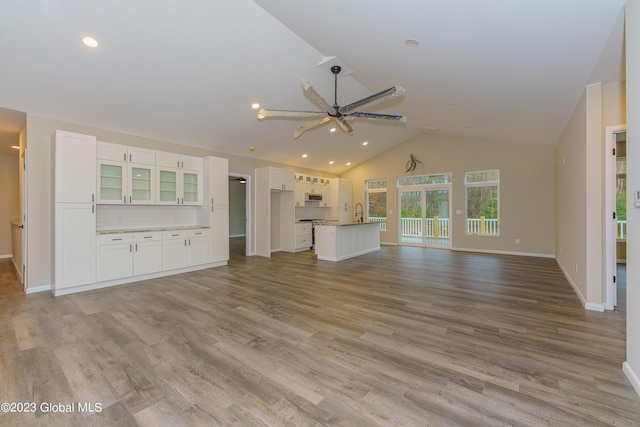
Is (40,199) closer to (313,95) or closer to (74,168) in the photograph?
(74,168)

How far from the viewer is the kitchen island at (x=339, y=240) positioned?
6.73 meters

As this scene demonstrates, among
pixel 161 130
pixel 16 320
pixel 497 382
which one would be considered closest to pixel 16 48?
pixel 161 130

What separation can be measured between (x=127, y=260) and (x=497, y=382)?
205 inches

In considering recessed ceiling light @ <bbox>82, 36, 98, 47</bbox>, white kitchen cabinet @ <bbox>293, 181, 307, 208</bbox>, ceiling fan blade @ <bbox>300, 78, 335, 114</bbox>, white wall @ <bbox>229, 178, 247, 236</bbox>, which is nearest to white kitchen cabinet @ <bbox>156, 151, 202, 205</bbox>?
recessed ceiling light @ <bbox>82, 36, 98, 47</bbox>

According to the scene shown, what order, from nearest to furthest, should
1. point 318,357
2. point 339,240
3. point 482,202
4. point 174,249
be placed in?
point 318,357 → point 174,249 → point 339,240 → point 482,202

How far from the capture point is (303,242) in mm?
8508

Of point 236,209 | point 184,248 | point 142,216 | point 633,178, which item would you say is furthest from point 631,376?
point 236,209

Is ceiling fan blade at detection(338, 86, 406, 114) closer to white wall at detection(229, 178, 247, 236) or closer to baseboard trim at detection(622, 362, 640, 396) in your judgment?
baseboard trim at detection(622, 362, 640, 396)

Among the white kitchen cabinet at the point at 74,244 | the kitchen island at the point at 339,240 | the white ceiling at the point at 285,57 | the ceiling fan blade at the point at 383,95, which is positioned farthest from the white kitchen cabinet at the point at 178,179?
the ceiling fan blade at the point at 383,95

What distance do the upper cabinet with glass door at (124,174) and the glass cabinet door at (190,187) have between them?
627 mm

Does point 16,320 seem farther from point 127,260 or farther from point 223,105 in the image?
point 223,105

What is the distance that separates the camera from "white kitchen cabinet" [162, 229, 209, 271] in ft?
17.0

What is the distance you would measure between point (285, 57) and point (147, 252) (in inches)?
157

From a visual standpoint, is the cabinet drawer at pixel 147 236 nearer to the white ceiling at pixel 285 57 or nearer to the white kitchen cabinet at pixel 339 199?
A: the white ceiling at pixel 285 57
